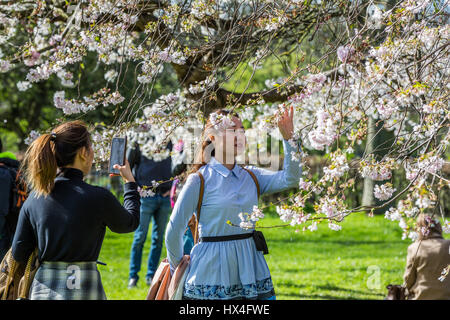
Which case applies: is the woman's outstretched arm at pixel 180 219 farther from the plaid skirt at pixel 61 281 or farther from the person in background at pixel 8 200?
the person in background at pixel 8 200

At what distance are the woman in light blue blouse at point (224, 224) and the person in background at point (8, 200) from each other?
177cm

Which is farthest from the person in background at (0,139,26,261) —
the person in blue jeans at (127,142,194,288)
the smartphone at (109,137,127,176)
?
the person in blue jeans at (127,142,194,288)

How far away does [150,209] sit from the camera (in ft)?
20.2

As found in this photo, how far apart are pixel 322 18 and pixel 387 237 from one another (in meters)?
7.95

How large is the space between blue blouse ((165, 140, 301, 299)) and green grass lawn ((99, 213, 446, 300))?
154cm

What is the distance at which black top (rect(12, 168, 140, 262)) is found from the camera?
2.48 meters

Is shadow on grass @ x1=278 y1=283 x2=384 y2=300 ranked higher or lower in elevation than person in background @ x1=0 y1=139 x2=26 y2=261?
lower

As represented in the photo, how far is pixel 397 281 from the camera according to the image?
267 inches

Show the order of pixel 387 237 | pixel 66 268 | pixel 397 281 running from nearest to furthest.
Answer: pixel 66 268 → pixel 397 281 → pixel 387 237

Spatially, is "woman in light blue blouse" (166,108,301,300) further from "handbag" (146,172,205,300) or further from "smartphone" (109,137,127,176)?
"smartphone" (109,137,127,176)

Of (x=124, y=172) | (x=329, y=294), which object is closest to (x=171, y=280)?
(x=124, y=172)

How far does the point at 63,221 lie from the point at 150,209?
369 cm
